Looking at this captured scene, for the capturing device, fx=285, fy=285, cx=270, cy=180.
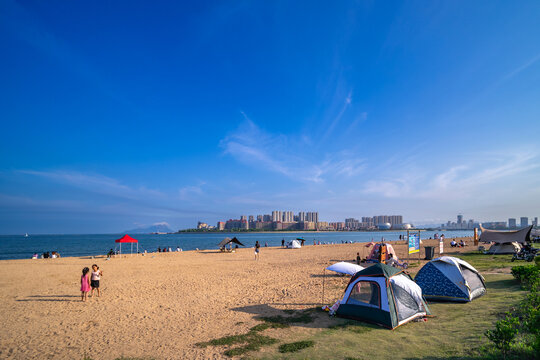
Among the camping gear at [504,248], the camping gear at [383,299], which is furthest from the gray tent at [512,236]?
the camping gear at [383,299]

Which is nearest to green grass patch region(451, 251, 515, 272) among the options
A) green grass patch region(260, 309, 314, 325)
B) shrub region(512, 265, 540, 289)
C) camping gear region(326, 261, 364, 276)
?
shrub region(512, 265, 540, 289)

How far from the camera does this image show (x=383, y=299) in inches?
380

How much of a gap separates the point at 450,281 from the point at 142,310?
13310mm

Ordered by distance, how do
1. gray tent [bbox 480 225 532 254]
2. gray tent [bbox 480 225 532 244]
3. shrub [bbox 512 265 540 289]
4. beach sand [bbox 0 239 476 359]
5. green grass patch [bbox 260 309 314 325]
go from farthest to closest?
gray tent [bbox 480 225 532 244], gray tent [bbox 480 225 532 254], shrub [bbox 512 265 540 289], green grass patch [bbox 260 309 314 325], beach sand [bbox 0 239 476 359]

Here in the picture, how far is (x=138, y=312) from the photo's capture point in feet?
39.7

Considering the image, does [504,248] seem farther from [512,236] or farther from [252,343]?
Result: [252,343]

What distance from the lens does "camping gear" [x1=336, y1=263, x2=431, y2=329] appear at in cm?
948

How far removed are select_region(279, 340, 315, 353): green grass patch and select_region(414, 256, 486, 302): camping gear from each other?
7.14 metres

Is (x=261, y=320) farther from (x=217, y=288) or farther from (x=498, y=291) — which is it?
(x=498, y=291)

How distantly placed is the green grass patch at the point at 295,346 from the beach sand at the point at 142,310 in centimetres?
168

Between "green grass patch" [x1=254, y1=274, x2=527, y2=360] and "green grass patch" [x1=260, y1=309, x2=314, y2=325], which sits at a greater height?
"green grass patch" [x1=254, y1=274, x2=527, y2=360]

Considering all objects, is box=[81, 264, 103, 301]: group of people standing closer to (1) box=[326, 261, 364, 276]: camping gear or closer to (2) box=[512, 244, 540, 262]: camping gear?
(1) box=[326, 261, 364, 276]: camping gear

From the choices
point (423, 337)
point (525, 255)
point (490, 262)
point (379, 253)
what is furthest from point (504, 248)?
point (423, 337)

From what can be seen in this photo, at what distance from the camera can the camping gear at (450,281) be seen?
1197cm
